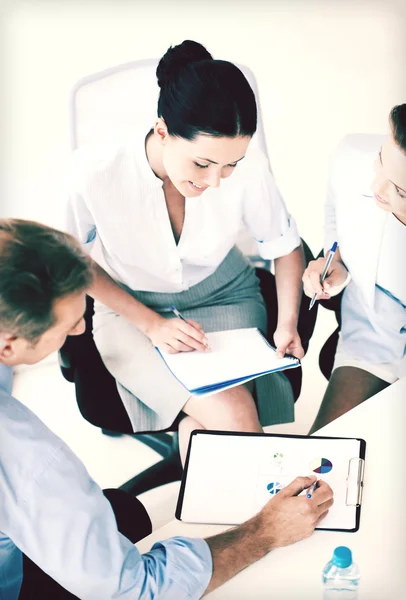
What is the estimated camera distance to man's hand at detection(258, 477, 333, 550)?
124 cm

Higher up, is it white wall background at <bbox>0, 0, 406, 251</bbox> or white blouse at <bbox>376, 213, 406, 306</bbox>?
white wall background at <bbox>0, 0, 406, 251</bbox>

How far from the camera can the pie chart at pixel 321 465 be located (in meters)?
1.38

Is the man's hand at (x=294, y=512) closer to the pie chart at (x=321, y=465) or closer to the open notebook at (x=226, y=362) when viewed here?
the pie chart at (x=321, y=465)

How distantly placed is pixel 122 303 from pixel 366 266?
0.60m

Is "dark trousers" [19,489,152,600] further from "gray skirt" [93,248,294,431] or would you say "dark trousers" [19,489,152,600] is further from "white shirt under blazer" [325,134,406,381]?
"white shirt under blazer" [325,134,406,381]

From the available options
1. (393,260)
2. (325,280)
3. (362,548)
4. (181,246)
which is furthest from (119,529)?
(393,260)

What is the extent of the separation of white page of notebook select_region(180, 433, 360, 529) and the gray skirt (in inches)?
10.0

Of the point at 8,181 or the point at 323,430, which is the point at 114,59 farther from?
the point at 323,430

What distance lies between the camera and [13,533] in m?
1.13

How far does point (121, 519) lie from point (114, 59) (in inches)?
40.3

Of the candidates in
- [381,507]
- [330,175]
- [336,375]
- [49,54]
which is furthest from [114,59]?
[381,507]

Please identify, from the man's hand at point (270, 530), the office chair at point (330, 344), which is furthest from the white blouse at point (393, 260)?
the man's hand at point (270, 530)

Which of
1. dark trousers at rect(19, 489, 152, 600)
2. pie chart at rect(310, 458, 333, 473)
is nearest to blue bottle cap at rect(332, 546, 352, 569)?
pie chart at rect(310, 458, 333, 473)

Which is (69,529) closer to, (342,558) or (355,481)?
(342,558)
